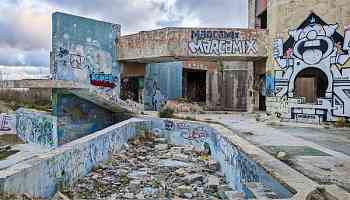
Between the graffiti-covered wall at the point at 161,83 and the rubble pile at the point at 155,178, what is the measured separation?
922 cm

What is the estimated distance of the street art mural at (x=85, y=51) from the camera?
1436 cm

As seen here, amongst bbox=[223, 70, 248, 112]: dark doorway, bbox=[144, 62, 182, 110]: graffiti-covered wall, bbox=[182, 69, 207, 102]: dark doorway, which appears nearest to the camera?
bbox=[144, 62, 182, 110]: graffiti-covered wall

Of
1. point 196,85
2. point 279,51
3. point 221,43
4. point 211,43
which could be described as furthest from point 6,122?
point 279,51

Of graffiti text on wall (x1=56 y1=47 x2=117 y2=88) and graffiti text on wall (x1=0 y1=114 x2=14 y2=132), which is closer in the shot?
graffiti text on wall (x1=56 y1=47 x2=117 y2=88)

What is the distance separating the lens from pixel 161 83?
2084 cm

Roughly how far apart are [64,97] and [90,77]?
1648 millimetres

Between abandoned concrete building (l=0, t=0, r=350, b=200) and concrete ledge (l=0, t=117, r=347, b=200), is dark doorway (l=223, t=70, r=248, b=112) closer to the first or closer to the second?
abandoned concrete building (l=0, t=0, r=350, b=200)

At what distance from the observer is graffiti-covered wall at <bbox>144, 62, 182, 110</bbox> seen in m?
19.7

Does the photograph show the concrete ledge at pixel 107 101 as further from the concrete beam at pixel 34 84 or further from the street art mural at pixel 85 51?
the concrete beam at pixel 34 84

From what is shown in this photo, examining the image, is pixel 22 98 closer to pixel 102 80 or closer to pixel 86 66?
pixel 102 80

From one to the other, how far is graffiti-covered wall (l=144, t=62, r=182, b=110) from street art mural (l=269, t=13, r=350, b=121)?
28.6ft

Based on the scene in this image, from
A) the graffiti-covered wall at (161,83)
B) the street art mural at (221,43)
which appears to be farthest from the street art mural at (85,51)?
the street art mural at (221,43)

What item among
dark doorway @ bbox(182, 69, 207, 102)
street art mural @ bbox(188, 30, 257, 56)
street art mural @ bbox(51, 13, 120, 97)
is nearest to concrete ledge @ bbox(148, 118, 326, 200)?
street art mural @ bbox(188, 30, 257, 56)

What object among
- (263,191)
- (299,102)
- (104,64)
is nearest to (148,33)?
(104,64)
